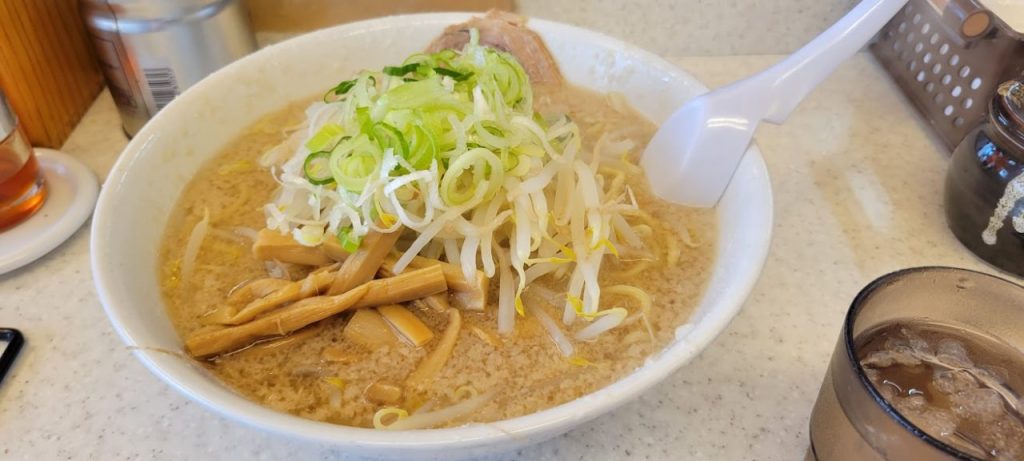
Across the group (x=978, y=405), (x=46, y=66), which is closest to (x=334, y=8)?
(x=46, y=66)

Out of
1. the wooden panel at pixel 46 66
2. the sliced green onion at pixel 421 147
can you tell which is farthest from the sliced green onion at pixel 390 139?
the wooden panel at pixel 46 66

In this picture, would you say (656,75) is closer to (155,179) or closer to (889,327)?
(889,327)

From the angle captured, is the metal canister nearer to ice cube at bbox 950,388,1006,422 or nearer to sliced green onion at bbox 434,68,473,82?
sliced green onion at bbox 434,68,473,82

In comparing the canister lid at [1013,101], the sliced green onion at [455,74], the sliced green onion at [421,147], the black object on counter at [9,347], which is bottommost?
the black object on counter at [9,347]

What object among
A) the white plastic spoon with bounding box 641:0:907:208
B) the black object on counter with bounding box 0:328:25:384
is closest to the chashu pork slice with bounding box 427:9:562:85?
the white plastic spoon with bounding box 641:0:907:208

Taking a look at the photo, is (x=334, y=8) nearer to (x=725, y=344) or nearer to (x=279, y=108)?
(x=279, y=108)

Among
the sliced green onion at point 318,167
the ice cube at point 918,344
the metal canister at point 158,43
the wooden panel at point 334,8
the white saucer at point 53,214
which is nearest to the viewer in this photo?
the ice cube at point 918,344

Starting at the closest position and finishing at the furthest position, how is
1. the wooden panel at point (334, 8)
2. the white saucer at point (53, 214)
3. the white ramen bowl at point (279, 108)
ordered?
the white ramen bowl at point (279, 108) < the white saucer at point (53, 214) < the wooden panel at point (334, 8)

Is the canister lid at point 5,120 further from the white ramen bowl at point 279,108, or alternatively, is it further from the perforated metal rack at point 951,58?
the perforated metal rack at point 951,58
